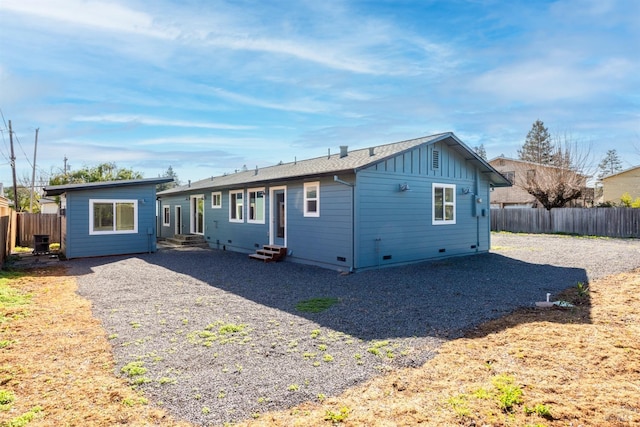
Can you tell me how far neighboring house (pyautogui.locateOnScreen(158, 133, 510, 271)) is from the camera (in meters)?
9.34

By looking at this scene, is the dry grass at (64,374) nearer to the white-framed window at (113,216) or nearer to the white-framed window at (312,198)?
the white-framed window at (312,198)

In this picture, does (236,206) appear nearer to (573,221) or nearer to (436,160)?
(436,160)

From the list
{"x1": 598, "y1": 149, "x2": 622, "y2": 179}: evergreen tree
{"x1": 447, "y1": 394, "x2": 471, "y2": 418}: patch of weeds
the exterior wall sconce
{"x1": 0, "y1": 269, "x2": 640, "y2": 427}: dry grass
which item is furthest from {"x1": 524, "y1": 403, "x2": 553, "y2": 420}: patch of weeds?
{"x1": 598, "y1": 149, "x2": 622, "y2": 179}: evergreen tree

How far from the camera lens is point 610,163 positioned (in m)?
52.7

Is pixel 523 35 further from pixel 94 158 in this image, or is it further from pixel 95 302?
pixel 94 158

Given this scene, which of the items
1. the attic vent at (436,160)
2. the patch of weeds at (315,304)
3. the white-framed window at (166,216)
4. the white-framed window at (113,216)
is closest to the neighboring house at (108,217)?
the white-framed window at (113,216)

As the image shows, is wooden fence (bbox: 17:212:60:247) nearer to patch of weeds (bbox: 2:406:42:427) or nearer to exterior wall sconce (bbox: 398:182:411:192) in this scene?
exterior wall sconce (bbox: 398:182:411:192)

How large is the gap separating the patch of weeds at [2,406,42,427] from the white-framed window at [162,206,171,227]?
19088 mm

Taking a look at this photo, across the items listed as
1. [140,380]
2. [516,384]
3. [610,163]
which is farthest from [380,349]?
[610,163]

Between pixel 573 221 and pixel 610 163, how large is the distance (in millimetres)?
43650

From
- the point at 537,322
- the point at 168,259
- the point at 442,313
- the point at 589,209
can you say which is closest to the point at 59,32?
the point at 168,259

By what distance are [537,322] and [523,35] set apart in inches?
345

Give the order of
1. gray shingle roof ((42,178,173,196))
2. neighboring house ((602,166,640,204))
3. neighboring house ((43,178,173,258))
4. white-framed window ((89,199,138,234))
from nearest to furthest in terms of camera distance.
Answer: gray shingle roof ((42,178,173,196)) → neighboring house ((43,178,173,258)) → white-framed window ((89,199,138,234)) → neighboring house ((602,166,640,204))

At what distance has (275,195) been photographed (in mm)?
12062
